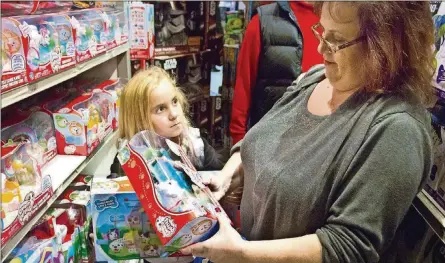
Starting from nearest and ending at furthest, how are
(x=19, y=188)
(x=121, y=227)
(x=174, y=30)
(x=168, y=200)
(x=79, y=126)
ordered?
(x=168, y=200), (x=121, y=227), (x=19, y=188), (x=79, y=126), (x=174, y=30)

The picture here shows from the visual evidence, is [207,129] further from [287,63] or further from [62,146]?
[62,146]

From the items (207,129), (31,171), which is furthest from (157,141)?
(207,129)

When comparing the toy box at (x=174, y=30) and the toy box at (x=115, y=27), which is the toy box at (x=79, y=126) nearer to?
the toy box at (x=115, y=27)

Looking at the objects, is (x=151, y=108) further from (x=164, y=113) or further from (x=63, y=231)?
(x=63, y=231)

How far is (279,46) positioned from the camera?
2.28 metres

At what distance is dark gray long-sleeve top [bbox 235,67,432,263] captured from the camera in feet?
2.82

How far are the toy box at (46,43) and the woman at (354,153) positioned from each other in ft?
2.81

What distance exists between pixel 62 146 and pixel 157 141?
77 cm

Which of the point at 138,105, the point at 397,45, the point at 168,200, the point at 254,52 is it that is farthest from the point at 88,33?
the point at 397,45

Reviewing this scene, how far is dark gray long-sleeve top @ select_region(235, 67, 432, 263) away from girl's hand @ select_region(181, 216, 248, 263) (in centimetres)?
13

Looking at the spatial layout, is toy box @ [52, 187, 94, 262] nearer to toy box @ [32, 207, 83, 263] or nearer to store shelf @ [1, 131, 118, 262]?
toy box @ [32, 207, 83, 263]

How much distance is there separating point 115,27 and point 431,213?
189cm

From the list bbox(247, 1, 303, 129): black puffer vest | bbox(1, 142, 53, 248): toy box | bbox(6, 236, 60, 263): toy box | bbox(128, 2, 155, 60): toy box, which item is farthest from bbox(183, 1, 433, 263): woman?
bbox(128, 2, 155, 60): toy box

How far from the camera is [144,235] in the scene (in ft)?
3.78
